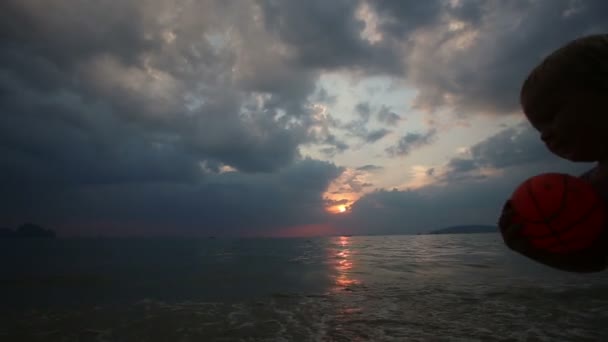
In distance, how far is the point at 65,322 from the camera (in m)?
7.89

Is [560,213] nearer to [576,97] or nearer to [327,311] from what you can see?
[576,97]

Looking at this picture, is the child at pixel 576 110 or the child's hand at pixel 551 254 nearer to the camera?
the child at pixel 576 110

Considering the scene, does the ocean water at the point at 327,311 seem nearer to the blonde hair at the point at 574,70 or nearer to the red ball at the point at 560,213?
the red ball at the point at 560,213

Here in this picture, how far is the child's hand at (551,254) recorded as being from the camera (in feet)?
4.38

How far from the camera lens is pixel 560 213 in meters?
1.41

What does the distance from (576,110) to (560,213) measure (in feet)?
1.61

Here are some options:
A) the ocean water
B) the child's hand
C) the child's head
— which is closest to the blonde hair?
the child's head

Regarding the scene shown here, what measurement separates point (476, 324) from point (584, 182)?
6.35 metres

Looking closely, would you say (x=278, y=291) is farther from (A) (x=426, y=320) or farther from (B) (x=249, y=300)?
(A) (x=426, y=320)

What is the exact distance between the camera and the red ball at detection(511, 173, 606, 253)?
1.31 metres

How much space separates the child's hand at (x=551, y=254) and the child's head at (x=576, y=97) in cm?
38

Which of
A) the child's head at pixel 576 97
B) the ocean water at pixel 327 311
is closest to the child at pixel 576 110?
the child's head at pixel 576 97

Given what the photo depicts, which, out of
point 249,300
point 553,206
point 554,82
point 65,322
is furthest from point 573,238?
point 65,322

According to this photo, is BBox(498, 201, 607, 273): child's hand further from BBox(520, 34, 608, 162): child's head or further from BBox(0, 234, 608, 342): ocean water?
BBox(0, 234, 608, 342): ocean water
